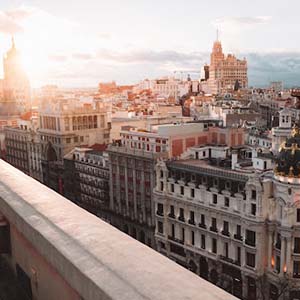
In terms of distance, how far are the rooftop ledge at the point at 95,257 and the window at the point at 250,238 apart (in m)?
28.2

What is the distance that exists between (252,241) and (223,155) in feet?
44.9

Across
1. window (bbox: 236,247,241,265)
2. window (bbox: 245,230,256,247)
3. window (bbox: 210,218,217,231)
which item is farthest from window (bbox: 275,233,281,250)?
window (bbox: 210,218,217,231)

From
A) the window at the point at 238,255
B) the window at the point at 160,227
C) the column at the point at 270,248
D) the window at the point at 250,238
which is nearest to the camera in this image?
the column at the point at 270,248

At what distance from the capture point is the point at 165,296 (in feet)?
7.87

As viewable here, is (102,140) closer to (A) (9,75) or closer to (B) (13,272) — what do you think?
(B) (13,272)

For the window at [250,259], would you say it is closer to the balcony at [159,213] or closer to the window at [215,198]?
the window at [215,198]

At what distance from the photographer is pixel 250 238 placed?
31.5m

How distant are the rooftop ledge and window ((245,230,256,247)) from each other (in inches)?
1112

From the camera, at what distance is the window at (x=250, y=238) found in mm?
31297

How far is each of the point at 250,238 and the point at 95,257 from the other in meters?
29.8

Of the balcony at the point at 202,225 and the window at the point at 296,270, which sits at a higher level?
the balcony at the point at 202,225

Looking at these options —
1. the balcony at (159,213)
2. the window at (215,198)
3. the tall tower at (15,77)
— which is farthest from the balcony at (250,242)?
the tall tower at (15,77)

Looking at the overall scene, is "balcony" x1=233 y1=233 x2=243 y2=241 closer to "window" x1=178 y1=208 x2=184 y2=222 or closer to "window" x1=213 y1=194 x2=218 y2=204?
"window" x1=213 y1=194 x2=218 y2=204

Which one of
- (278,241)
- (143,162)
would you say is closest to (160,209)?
(143,162)
